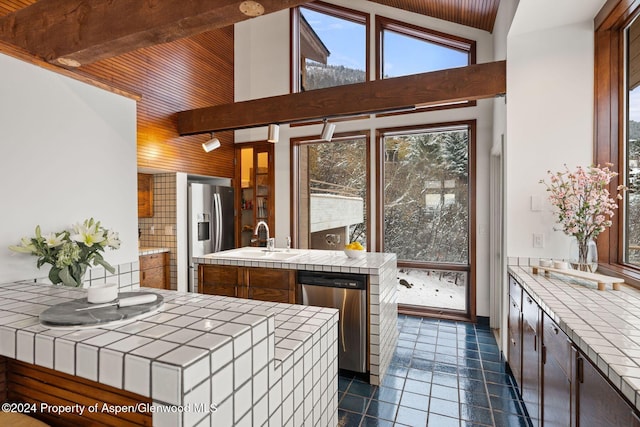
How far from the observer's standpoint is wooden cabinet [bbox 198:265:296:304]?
9.62 feet

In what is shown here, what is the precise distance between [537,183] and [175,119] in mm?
4189

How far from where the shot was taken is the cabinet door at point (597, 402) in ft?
3.22

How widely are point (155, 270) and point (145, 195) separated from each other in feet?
3.27

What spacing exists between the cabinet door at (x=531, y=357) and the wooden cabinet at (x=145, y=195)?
13.9 ft

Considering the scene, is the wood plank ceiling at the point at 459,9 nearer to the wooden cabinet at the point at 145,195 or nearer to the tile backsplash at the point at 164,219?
the tile backsplash at the point at 164,219

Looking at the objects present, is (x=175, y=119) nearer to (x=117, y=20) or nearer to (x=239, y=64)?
(x=239, y=64)

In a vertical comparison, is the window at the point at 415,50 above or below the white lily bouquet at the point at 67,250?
above

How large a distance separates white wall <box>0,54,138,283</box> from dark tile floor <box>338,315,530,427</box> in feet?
6.05

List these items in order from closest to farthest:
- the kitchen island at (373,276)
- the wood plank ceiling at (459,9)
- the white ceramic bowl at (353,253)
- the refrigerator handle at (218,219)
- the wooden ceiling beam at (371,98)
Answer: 1. the kitchen island at (373,276)
2. the wooden ceiling beam at (371,98)
3. the white ceramic bowl at (353,253)
4. the wood plank ceiling at (459,9)
5. the refrigerator handle at (218,219)

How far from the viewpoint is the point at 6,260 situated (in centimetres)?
150

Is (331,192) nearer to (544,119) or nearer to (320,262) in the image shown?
(320,262)

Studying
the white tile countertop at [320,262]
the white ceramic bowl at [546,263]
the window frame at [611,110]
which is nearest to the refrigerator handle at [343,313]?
the white tile countertop at [320,262]

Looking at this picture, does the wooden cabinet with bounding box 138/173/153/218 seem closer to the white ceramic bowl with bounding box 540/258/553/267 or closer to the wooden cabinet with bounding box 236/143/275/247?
the wooden cabinet with bounding box 236/143/275/247

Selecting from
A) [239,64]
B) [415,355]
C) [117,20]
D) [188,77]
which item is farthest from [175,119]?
[415,355]
